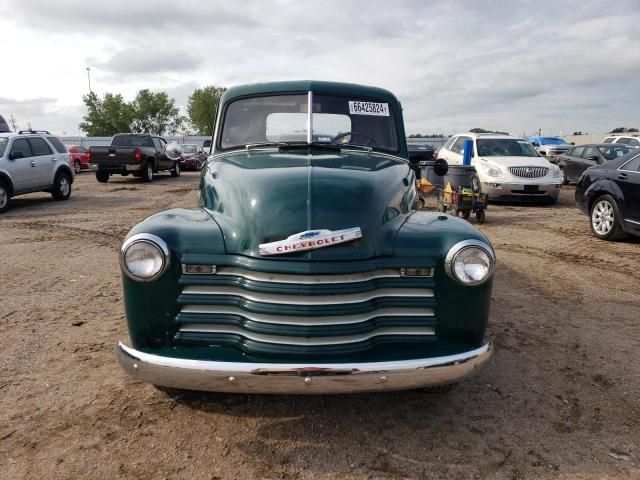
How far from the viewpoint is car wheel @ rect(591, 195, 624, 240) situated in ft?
26.2

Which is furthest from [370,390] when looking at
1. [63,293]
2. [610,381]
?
[63,293]

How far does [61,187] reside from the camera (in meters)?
13.7

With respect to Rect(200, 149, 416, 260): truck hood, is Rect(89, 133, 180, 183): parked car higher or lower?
lower

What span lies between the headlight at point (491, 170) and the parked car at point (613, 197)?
10.5ft

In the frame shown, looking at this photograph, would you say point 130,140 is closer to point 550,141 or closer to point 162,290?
point 162,290

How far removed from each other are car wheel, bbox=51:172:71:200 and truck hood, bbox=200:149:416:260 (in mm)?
11535

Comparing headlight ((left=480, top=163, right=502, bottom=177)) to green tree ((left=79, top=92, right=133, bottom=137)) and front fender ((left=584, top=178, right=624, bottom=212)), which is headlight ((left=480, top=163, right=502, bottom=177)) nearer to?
front fender ((left=584, top=178, right=624, bottom=212))

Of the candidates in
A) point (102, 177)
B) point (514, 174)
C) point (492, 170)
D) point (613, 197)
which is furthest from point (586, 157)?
point (102, 177)

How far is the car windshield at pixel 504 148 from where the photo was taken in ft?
42.5

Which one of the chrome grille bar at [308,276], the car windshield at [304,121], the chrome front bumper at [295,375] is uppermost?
the car windshield at [304,121]

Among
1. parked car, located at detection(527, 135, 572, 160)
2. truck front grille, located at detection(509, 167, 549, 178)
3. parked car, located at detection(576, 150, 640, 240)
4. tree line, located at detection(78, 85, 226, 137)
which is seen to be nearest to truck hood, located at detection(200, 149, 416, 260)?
parked car, located at detection(576, 150, 640, 240)

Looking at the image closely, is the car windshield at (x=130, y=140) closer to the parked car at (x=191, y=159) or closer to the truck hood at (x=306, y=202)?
the parked car at (x=191, y=159)

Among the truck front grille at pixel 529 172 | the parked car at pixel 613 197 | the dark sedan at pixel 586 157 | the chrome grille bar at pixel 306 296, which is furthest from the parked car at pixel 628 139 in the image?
the chrome grille bar at pixel 306 296

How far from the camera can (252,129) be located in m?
4.49
